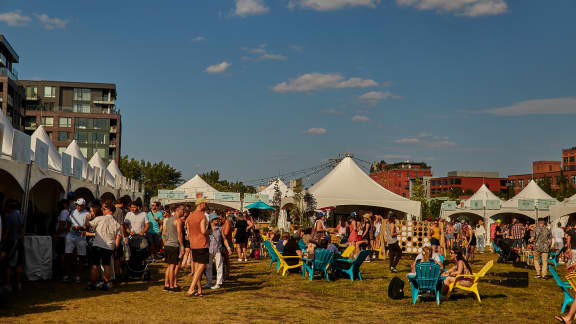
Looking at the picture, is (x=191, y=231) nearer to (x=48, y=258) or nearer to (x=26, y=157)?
(x=48, y=258)

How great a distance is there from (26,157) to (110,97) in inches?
2929

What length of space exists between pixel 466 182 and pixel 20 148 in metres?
124

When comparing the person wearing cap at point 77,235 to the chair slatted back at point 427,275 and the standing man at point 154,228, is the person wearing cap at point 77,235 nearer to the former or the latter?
the standing man at point 154,228

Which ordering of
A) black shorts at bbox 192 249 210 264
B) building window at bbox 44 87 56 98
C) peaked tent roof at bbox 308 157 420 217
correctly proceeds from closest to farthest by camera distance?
black shorts at bbox 192 249 210 264, peaked tent roof at bbox 308 157 420 217, building window at bbox 44 87 56 98

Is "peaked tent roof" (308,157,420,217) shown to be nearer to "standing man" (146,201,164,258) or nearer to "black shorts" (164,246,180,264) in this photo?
"standing man" (146,201,164,258)

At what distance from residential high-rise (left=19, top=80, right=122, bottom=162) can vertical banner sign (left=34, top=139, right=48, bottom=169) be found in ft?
209

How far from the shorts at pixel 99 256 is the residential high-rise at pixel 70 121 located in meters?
68.9

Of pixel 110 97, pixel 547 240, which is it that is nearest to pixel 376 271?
pixel 547 240

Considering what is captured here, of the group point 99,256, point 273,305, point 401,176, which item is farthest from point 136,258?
point 401,176

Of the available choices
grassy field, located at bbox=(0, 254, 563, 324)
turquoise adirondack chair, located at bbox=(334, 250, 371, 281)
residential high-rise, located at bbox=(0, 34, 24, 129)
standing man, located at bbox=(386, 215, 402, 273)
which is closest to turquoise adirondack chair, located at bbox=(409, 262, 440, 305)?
grassy field, located at bbox=(0, 254, 563, 324)

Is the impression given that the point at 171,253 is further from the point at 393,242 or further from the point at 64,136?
the point at 64,136

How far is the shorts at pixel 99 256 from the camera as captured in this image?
10.4 meters

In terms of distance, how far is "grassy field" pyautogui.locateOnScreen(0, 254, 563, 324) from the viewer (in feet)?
27.5

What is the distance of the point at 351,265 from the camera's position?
45.1ft
